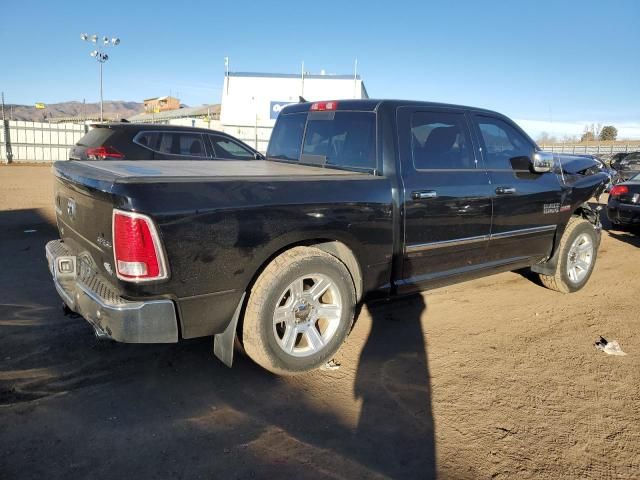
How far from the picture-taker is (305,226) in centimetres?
319

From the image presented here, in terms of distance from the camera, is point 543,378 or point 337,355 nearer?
point 543,378

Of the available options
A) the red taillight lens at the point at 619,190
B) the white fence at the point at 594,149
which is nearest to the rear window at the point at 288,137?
the red taillight lens at the point at 619,190

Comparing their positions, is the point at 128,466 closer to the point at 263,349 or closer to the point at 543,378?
the point at 263,349

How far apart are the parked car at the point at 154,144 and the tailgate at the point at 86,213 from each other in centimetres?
473

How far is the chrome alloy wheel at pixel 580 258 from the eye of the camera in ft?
18.0

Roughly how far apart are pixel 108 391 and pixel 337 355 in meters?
1.62

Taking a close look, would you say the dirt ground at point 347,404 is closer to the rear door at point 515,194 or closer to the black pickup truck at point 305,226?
the black pickup truck at point 305,226

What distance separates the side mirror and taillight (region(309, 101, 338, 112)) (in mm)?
1966

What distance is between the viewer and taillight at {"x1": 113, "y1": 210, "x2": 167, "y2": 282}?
8.46ft

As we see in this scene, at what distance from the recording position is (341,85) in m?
27.2

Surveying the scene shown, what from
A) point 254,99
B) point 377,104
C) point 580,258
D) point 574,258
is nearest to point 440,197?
point 377,104

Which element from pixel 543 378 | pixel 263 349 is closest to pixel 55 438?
pixel 263 349

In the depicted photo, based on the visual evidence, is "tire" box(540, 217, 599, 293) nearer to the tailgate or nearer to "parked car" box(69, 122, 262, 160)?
the tailgate

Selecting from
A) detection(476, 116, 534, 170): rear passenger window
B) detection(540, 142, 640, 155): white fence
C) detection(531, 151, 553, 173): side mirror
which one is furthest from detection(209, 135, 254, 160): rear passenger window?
detection(540, 142, 640, 155): white fence
